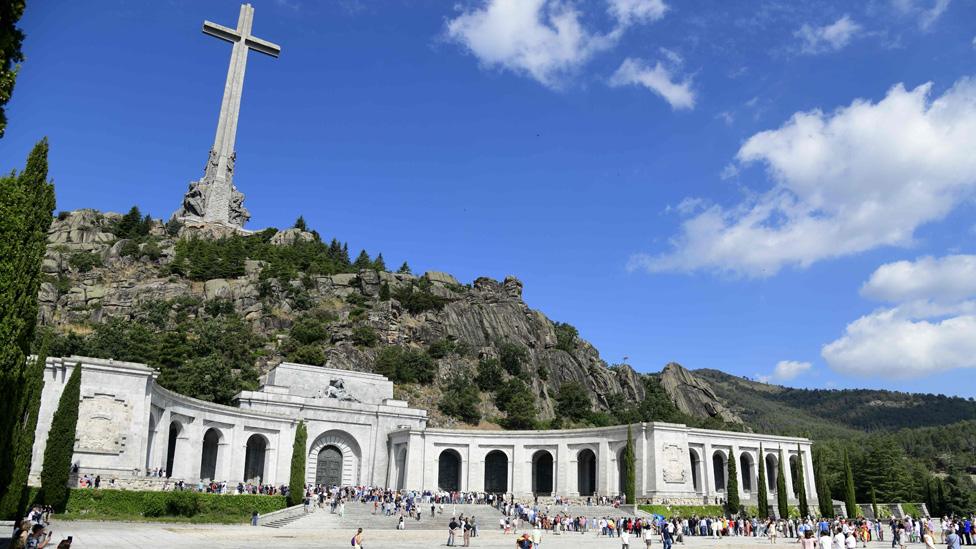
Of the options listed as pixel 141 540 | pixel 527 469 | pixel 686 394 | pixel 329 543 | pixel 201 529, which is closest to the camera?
pixel 141 540

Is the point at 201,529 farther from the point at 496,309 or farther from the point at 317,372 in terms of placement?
the point at 496,309

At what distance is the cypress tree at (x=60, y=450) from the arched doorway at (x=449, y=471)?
27.2 m

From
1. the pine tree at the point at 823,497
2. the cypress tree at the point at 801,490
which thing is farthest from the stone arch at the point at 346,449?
the pine tree at the point at 823,497

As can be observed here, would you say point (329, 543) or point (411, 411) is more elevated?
point (411, 411)

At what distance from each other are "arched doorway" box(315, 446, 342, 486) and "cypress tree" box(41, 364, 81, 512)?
72.8 ft

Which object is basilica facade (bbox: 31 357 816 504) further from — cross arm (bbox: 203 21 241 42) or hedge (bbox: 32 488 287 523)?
cross arm (bbox: 203 21 241 42)

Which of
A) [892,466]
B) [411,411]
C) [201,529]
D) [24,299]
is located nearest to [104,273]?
[411,411]

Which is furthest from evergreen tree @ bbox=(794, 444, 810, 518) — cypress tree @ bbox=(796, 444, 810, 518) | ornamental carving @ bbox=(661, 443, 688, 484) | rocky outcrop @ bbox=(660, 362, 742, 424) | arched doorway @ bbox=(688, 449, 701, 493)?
rocky outcrop @ bbox=(660, 362, 742, 424)

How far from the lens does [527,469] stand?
5150 centimetres

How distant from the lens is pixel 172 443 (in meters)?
44.0

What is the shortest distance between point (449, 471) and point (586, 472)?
9865 mm

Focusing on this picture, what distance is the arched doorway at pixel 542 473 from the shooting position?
5252cm

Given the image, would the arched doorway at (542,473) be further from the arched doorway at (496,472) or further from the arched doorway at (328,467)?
the arched doorway at (328,467)

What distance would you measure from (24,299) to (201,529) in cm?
1607
